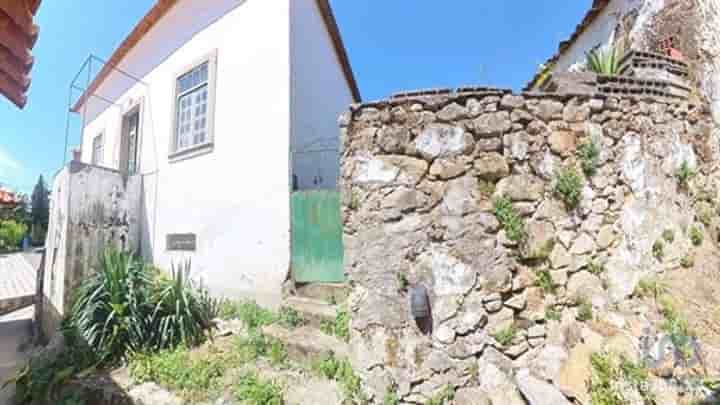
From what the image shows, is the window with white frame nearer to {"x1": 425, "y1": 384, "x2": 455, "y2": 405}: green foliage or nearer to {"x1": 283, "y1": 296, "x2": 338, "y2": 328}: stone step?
{"x1": 283, "y1": 296, "x2": 338, "y2": 328}: stone step

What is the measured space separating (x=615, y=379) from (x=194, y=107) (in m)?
6.90

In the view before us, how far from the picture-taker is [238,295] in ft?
14.9

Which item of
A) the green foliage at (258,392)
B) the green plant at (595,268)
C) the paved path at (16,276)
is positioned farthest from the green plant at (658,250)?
the paved path at (16,276)

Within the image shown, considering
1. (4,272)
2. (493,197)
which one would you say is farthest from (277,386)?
(4,272)

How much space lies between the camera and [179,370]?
3.18 m

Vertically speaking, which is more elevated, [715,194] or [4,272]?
[715,194]

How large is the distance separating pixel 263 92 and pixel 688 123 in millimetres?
5461

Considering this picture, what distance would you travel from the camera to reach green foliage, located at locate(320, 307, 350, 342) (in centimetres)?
318

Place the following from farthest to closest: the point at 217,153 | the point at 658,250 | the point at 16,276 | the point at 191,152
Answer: the point at 16,276 < the point at 191,152 < the point at 217,153 < the point at 658,250

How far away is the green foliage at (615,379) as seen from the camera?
2.17m

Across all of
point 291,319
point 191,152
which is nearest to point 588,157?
point 291,319

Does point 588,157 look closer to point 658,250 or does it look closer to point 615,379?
point 658,250

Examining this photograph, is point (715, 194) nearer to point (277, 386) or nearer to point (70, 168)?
point (277, 386)

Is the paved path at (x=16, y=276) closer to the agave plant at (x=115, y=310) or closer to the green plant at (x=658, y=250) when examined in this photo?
the agave plant at (x=115, y=310)
